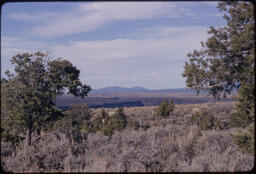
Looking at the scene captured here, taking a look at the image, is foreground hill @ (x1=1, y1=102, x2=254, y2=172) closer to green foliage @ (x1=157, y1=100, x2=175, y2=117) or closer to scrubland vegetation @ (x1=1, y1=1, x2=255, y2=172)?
scrubland vegetation @ (x1=1, y1=1, x2=255, y2=172)

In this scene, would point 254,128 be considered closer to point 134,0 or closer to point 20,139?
point 134,0

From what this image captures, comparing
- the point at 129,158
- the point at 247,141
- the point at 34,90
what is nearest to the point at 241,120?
the point at 247,141

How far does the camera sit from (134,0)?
14.3ft

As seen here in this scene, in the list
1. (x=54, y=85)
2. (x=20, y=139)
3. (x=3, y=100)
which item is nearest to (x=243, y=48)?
(x=54, y=85)

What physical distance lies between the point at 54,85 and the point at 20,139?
164cm

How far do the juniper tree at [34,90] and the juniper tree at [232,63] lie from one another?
3246 millimetres

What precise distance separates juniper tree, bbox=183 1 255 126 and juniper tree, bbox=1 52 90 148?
3.25 meters

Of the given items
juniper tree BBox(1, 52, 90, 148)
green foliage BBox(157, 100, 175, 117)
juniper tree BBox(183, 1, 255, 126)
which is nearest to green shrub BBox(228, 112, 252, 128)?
juniper tree BBox(183, 1, 255, 126)

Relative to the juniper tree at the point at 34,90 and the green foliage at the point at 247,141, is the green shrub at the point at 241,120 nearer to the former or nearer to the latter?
the green foliage at the point at 247,141

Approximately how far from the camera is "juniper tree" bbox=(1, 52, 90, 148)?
216 inches

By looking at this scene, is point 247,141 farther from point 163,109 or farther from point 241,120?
point 163,109

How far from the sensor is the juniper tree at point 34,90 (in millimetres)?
5477

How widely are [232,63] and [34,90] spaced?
4645mm

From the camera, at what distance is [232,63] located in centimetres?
555
